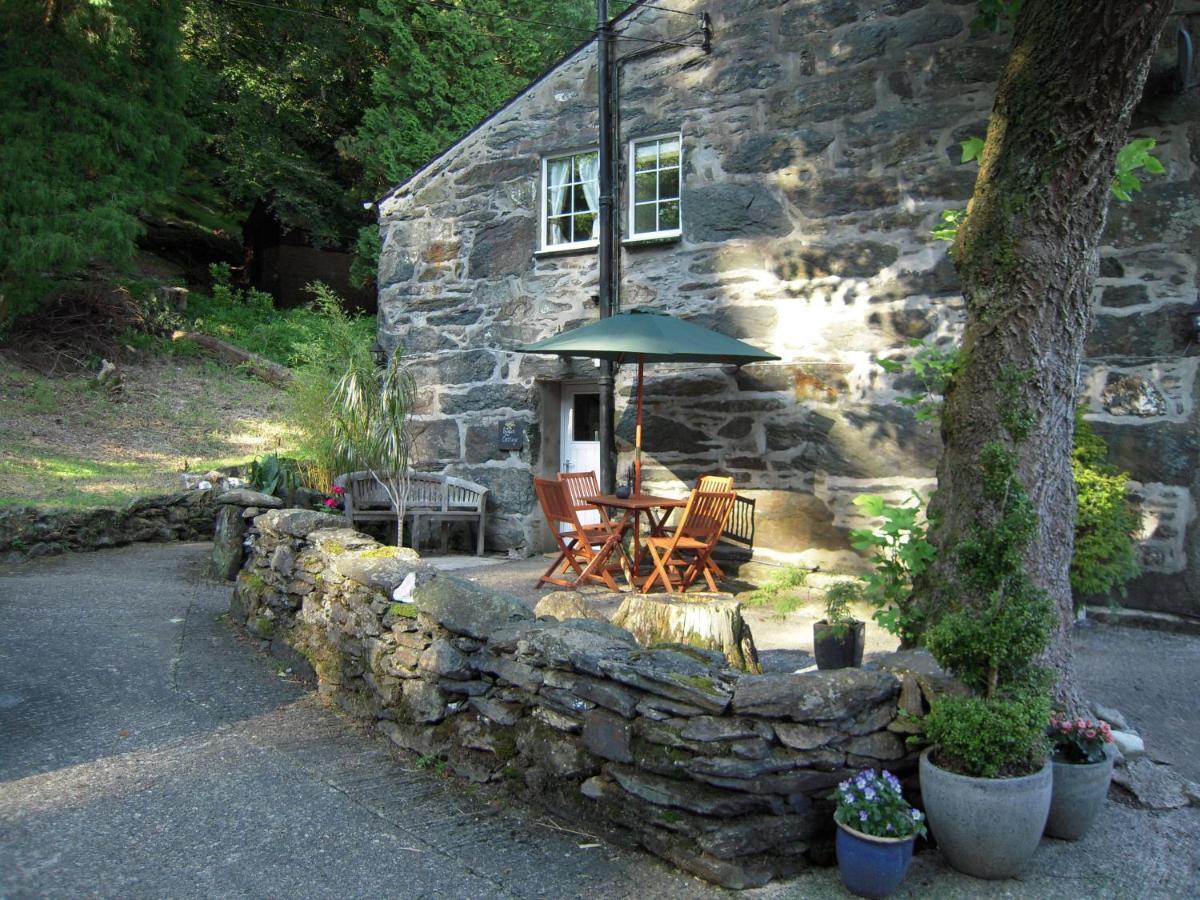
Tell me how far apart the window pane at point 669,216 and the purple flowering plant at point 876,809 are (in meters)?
6.41

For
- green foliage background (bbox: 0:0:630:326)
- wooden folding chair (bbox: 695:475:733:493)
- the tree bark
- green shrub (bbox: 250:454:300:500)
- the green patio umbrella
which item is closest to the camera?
the tree bark

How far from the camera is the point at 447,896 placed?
3.02 metres

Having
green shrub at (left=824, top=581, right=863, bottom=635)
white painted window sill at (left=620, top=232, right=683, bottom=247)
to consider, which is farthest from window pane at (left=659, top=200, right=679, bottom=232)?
green shrub at (left=824, top=581, right=863, bottom=635)

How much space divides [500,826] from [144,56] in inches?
594

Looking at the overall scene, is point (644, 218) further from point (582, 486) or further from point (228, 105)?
point (228, 105)

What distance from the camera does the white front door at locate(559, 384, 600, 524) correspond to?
945cm

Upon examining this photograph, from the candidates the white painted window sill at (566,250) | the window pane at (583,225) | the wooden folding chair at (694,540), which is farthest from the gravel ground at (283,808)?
the window pane at (583,225)

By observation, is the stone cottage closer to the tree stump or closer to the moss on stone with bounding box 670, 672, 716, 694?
the tree stump

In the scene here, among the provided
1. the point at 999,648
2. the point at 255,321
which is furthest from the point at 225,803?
the point at 255,321

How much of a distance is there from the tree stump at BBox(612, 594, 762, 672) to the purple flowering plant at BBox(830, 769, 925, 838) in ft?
3.88

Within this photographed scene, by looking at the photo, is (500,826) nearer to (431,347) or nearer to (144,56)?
(431,347)

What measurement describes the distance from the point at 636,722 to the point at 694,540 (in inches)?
161

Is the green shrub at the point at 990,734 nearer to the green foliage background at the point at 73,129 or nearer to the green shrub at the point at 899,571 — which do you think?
the green shrub at the point at 899,571

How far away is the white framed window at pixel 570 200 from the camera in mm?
9125
